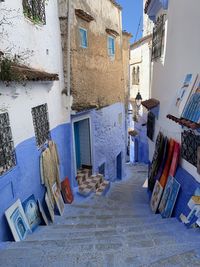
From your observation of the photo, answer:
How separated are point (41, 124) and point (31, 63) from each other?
1.47m

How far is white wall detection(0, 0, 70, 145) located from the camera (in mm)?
5004

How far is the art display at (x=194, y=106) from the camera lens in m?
4.85

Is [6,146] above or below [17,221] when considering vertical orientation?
above

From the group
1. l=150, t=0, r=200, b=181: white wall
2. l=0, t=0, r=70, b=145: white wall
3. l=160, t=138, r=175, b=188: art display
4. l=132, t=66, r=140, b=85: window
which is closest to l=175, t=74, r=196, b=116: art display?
l=150, t=0, r=200, b=181: white wall

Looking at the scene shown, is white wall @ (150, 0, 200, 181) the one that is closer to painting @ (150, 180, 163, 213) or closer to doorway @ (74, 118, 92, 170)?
painting @ (150, 180, 163, 213)

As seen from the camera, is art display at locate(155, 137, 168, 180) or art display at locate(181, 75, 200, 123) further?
art display at locate(155, 137, 168, 180)

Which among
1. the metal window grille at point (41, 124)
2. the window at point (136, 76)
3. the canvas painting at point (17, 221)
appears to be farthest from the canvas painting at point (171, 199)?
the window at point (136, 76)

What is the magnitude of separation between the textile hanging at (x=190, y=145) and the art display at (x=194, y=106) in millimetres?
363

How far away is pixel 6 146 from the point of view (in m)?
4.81

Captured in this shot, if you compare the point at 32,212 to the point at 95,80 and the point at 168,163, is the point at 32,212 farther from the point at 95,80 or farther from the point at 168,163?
the point at 95,80

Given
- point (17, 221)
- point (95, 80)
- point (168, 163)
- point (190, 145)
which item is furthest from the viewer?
point (95, 80)

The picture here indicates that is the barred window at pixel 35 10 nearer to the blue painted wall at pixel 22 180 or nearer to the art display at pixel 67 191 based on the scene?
the blue painted wall at pixel 22 180

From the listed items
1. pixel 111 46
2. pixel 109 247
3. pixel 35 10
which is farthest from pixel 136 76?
pixel 109 247

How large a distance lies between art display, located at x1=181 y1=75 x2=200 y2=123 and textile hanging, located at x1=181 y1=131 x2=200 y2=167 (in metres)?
0.36
